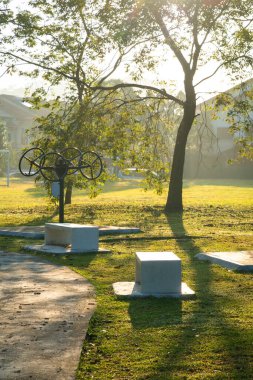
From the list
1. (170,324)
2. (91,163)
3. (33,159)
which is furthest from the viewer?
(91,163)

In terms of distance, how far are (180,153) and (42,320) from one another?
19.9m

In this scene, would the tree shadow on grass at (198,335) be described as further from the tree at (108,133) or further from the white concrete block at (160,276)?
the tree at (108,133)

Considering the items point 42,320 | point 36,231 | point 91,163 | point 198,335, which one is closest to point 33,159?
point 91,163

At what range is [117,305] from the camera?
8.30 m

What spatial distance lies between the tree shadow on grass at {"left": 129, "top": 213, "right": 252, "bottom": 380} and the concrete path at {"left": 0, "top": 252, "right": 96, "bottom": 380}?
0.63m

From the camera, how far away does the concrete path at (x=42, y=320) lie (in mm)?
5703

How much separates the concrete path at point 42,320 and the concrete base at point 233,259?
7.57 feet

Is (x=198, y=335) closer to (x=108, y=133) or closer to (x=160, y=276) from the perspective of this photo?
(x=160, y=276)

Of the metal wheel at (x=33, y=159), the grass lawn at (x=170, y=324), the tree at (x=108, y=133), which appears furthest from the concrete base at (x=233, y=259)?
the tree at (x=108, y=133)

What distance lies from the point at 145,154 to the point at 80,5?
18.6 ft

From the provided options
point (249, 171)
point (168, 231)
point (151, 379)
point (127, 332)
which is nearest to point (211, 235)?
point (168, 231)

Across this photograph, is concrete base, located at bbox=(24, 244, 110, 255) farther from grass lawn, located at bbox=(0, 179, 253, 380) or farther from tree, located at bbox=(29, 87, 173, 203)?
tree, located at bbox=(29, 87, 173, 203)

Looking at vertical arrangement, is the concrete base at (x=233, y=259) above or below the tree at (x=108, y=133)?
below

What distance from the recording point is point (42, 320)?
7375 mm
